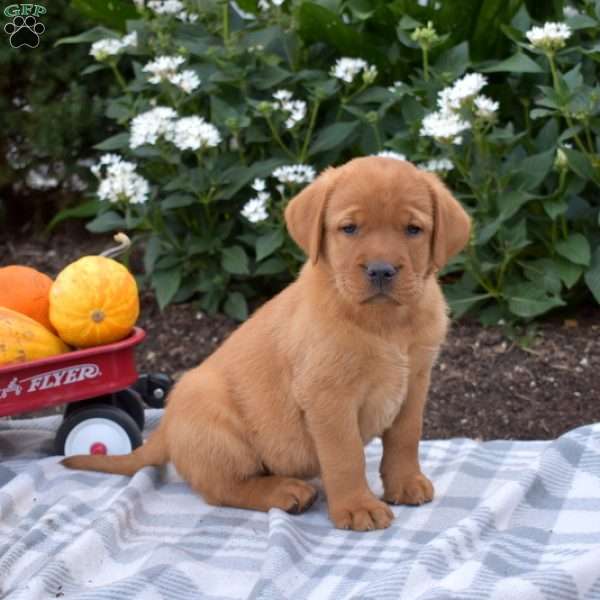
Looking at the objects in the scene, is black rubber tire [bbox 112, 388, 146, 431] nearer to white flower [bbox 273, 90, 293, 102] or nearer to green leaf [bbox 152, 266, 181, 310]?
green leaf [bbox 152, 266, 181, 310]

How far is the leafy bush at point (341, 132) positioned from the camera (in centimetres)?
570

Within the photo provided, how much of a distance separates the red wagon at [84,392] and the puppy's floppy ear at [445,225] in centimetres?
146

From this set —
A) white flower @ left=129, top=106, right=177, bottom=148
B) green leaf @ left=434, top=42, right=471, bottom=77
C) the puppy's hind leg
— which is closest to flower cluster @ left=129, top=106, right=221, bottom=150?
white flower @ left=129, top=106, right=177, bottom=148

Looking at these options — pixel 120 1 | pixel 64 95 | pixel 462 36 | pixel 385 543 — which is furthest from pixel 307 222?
pixel 64 95

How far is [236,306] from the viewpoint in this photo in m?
6.38

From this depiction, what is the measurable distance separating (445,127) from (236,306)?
1662 mm

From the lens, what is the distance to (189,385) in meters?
4.18

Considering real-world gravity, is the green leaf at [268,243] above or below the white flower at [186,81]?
below

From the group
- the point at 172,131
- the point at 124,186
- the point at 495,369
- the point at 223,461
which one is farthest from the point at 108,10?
the point at 223,461

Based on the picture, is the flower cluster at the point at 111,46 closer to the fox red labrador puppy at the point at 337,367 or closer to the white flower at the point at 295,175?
the white flower at the point at 295,175

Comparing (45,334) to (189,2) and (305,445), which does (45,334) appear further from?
(189,2)

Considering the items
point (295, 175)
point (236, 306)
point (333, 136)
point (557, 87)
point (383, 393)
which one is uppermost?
point (557, 87)

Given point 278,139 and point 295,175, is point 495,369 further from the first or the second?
point 278,139

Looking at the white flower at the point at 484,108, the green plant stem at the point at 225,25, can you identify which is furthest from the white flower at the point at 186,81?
the white flower at the point at 484,108
